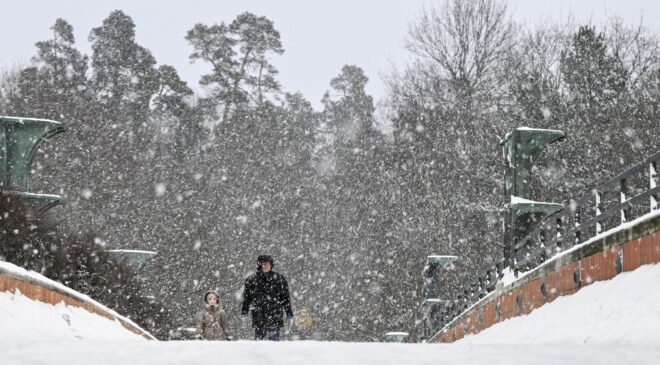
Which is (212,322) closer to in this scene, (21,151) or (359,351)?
(21,151)

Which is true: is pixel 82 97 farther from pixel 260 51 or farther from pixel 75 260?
pixel 75 260

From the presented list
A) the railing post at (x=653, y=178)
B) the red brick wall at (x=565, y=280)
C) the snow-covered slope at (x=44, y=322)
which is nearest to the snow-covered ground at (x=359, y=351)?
the snow-covered slope at (x=44, y=322)

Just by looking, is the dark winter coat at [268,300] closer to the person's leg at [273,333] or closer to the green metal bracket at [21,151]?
the person's leg at [273,333]

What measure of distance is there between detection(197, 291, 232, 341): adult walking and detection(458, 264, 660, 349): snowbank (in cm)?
371

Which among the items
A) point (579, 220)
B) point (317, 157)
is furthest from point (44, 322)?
point (317, 157)

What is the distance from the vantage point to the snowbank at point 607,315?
375 inches

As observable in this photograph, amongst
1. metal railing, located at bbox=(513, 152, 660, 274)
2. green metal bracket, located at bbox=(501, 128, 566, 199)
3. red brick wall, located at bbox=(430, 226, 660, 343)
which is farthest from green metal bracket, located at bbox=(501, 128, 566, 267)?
red brick wall, located at bbox=(430, 226, 660, 343)

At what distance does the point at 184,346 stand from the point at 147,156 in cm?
5259

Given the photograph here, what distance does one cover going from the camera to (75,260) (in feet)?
62.5

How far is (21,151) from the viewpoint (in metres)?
16.8

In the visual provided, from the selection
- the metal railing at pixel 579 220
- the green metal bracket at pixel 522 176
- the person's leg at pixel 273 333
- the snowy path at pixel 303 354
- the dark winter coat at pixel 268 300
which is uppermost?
the green metal bracket at pixel 522 176

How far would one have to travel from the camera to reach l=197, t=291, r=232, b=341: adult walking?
13.1 meters

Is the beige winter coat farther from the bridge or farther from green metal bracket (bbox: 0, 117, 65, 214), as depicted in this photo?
green metal bracket (bbox: 0, 117, 65, 214)

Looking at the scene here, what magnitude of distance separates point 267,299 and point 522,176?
7.23 metres
